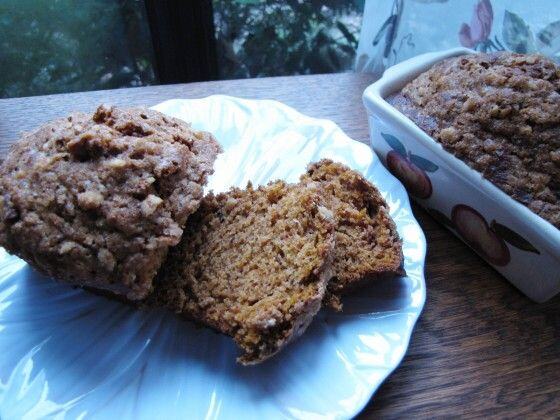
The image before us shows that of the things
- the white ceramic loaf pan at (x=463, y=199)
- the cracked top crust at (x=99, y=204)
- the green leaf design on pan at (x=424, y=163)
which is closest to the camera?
the cracked top crust at (x=99, y=204)

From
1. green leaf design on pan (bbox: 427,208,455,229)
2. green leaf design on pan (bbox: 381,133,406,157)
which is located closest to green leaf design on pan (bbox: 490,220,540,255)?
green leaf design on pan (bbox: 427,208,455,229)

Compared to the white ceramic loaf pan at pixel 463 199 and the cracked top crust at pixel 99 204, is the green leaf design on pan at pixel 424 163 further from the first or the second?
the cracked top crust at pixel 99 204

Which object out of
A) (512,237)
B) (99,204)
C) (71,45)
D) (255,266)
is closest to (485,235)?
(512,237)

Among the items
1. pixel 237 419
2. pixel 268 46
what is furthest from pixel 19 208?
pixel 268 46

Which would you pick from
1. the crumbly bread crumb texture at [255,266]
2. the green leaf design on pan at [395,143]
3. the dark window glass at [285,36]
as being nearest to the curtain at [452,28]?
the dark window glass at [285,36]

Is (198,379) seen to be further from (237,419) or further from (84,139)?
(84,139)

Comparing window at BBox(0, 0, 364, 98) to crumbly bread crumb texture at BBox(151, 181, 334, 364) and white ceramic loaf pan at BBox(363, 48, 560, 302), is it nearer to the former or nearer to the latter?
white ceramic loaf pan at BBox(363, 48, 560, 302)
